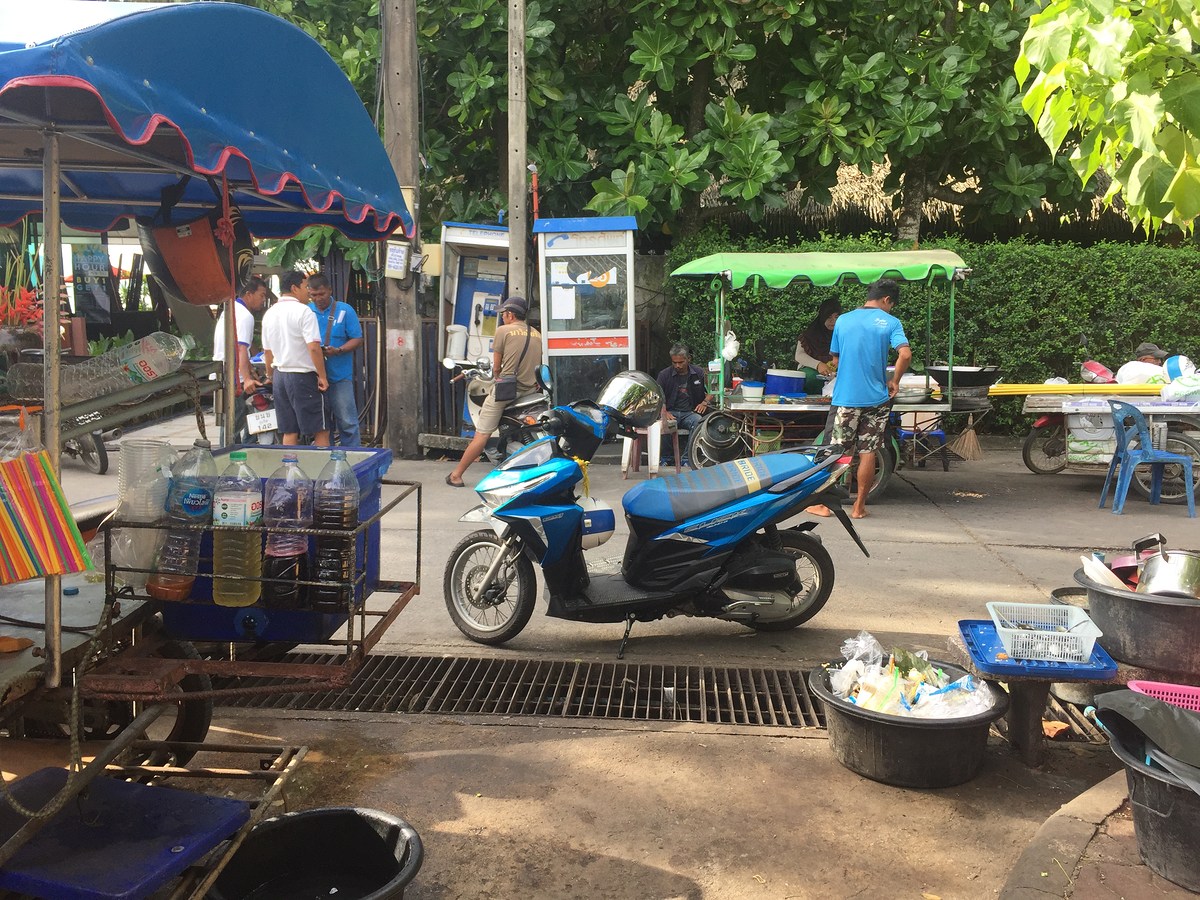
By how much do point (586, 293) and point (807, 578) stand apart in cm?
630

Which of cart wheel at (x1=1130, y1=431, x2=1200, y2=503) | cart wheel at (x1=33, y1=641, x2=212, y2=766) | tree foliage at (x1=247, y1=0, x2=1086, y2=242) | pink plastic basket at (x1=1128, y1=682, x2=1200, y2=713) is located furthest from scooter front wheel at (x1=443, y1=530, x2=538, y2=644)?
tree foliage at (x1=247, y1=0, x2=1086, y2=242)

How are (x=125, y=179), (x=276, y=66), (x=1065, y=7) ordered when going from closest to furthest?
(x=1065, y=7) < (x=276, y=66) < (x=125, y=179)

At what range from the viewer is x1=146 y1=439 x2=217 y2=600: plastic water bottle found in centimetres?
352

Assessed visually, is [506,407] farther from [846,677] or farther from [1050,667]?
[1050,667]

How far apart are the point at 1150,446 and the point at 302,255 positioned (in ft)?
32.9

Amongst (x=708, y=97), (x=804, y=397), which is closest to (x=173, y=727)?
(x=804, y=397)

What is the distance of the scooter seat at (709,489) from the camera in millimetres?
5383

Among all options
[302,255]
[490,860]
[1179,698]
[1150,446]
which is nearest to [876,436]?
[1150,446]

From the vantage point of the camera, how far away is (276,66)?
359cm

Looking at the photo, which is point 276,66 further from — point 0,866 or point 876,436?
point 876,436

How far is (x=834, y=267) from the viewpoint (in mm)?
9945

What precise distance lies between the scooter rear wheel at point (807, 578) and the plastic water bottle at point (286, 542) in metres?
2.89

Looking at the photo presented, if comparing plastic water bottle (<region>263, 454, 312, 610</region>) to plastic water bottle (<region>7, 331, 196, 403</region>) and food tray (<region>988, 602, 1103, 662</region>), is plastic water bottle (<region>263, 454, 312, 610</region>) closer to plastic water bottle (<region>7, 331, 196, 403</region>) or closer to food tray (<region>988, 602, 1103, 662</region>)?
plastic water bottle (<region>7, 331, 196, 403</region>)

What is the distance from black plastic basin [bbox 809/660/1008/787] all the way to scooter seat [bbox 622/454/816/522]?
1.51 meters
